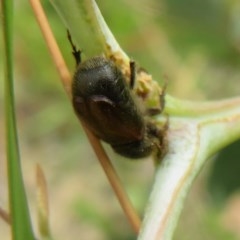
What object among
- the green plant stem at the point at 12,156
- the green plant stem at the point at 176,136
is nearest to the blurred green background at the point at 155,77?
the green plant stem at the point at 176,136

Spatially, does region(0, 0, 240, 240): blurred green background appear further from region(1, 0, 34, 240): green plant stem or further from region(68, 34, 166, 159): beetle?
region(1, 0, 34, 240): green plant stem

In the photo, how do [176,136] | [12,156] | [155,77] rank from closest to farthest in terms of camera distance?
1. [12,156]
2. [176,136]
3. [155,77]

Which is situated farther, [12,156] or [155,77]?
[155,77]

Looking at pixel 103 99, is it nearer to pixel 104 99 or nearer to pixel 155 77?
pixel 104 99

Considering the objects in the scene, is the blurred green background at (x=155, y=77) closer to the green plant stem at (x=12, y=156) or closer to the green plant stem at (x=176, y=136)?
the green plant stem at (x=176, y=136)

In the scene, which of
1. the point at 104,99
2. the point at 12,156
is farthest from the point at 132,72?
the point at 12,156

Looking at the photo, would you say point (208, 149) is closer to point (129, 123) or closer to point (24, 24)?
point (129, 123)

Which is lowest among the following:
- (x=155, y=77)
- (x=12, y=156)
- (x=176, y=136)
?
(x=155, y=77)
